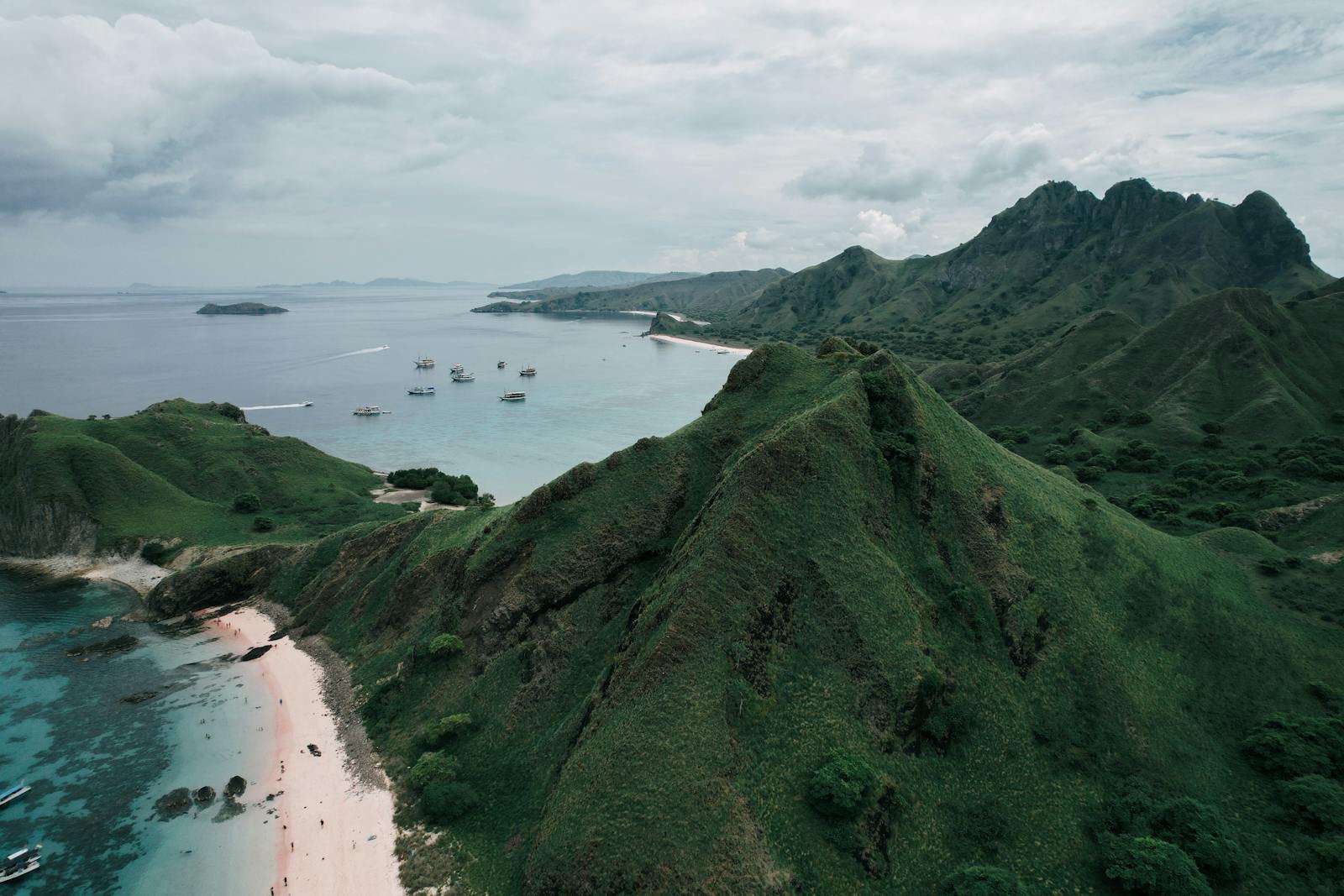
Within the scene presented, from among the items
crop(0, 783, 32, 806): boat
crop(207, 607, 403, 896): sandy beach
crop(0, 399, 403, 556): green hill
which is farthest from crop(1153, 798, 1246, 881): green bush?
crop(0, 399, 403, 556): green hill

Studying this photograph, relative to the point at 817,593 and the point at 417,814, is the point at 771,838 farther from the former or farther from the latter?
the point at 417,814

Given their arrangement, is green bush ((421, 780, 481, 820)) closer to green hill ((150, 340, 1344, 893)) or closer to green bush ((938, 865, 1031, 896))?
green hill ((150, 340, 1344, 893))

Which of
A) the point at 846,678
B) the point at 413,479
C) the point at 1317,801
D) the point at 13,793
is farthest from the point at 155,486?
the point at 1317,801

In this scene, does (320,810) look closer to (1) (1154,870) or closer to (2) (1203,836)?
(1) (1154,870)

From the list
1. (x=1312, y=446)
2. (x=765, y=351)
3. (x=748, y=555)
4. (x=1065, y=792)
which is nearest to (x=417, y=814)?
(x=748, y=555)

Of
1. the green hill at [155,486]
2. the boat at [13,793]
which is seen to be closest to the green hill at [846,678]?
the boat at [13,793]
